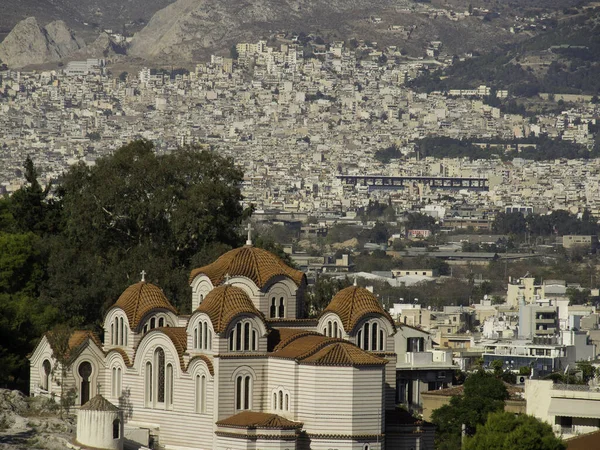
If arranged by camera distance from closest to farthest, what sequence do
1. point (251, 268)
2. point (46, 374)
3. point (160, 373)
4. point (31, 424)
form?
point (31, 424) → point (160, 373) → point (251, 268) → point (46, 374)

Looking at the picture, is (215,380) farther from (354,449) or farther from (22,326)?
(22,326)

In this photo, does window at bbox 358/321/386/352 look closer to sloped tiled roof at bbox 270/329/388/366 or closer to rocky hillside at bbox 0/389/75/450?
→ sloped tiled roof at bbox 270/329/388/366

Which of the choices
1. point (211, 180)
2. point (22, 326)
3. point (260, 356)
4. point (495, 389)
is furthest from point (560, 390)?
point (211, 180)

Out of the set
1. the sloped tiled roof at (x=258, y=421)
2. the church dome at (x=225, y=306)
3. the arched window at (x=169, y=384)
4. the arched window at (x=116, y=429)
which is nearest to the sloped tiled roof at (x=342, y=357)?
the sloped tiled roof at (x=258, y=421)

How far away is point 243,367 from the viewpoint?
48000 mm

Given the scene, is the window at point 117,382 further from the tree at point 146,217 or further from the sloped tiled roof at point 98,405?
the tree at point 146,217

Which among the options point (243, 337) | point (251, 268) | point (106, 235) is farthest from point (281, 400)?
point (106, 235)

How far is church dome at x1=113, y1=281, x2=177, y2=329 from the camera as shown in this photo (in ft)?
168

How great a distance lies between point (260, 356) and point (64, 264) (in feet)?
40.6

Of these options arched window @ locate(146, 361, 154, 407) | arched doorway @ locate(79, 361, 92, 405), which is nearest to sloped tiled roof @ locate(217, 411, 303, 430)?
arched window @ locate(146, 361, 154, 407)

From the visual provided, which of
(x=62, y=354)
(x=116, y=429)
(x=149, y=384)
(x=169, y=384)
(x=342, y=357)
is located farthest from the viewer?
(x=62, y=354)

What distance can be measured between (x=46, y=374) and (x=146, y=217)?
13042 mm

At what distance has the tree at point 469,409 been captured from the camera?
174 feet

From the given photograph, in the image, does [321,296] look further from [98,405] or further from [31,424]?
[98,405]
